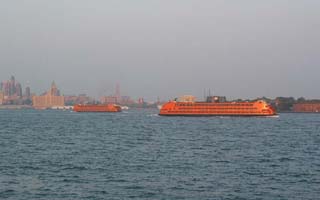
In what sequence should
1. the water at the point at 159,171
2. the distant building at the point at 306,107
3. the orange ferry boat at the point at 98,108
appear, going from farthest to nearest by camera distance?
1. the distant building at the point at 306,107
2. the orange ferry boat at the point at 98,108
3. the water at the point at 159,171

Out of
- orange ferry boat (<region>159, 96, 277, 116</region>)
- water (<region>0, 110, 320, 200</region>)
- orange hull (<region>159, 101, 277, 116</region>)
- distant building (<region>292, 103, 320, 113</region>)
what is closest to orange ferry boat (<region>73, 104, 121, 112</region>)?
orange ferry boat (<region>159, 96, 277, 116</region>)

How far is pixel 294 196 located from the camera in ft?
68.3

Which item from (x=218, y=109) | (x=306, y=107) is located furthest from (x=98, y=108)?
(x=218, y=109)

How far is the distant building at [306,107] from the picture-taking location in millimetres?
177375

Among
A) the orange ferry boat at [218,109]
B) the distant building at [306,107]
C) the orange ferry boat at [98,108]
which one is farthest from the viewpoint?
the distant building at [306,107]

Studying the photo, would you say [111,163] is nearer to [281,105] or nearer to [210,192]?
[210,192]

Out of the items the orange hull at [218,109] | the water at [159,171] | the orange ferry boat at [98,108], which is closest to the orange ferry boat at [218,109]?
the orange hull at [218,109]

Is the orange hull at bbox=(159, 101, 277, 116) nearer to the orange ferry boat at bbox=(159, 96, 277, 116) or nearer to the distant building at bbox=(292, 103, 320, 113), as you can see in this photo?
the orange ferry boat at bbox=(159, 96, 277, 116)

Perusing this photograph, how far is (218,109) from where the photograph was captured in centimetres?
11344

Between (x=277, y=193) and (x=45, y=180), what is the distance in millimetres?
9581

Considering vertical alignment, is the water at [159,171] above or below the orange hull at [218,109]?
below

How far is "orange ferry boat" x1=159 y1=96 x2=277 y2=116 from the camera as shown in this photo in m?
110

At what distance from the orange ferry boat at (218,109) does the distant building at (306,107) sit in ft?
212

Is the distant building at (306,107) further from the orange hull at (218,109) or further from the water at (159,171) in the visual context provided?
the water at (159,171)
